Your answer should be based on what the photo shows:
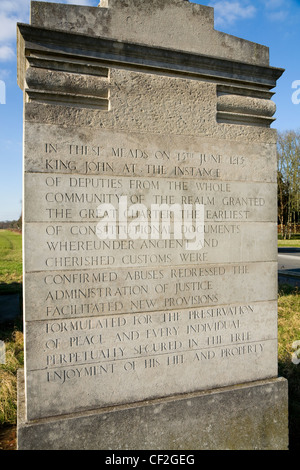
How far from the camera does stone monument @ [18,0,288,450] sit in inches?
121

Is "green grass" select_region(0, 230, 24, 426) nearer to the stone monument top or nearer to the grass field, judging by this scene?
the grass field

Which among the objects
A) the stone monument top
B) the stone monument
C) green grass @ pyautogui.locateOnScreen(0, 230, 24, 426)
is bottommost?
green grass @ pyautogui.locateOnScreen(0, 230, 24, 426)

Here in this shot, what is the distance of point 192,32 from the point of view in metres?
3.57

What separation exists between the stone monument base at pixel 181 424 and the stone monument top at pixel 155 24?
350 centimetres

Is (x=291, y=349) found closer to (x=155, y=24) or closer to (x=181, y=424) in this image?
(x=181, y=424)

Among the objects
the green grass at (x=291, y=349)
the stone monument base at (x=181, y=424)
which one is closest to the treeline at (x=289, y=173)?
the green grass at (x=291, y=349)

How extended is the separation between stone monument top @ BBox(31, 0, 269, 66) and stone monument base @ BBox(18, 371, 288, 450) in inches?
138

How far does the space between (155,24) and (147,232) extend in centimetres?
209

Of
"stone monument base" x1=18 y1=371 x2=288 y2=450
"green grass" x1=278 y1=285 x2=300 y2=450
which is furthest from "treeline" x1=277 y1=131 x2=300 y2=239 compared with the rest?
"stone monument base" x1=18 y1=371 x2=288 y2=450

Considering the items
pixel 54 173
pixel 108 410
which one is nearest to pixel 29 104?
pixel 54 173

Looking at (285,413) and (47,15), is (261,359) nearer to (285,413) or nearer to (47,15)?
(285,413)

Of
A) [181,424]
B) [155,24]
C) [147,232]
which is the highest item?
[155,24]

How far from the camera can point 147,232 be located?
11.0ft

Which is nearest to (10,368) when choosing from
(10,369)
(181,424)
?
(10,369)
